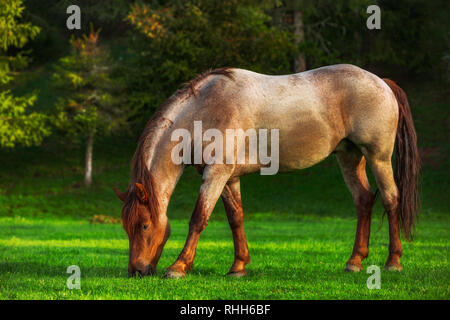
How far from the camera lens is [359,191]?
9.51m

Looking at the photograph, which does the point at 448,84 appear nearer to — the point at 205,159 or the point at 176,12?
the point at 176,12

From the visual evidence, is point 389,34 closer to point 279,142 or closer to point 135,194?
point 279,142

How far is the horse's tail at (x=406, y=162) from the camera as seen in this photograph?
930 cm

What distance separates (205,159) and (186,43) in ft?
71.9

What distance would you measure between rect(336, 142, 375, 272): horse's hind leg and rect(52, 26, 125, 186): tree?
22277 millimetres

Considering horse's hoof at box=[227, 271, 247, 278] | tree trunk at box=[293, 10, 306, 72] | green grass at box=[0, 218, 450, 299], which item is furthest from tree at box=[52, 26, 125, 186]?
horse's hoof at box=[227, 271, 247, 278]

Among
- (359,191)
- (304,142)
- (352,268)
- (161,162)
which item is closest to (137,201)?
(161,162)

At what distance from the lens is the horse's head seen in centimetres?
803

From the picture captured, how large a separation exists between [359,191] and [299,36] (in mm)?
25174

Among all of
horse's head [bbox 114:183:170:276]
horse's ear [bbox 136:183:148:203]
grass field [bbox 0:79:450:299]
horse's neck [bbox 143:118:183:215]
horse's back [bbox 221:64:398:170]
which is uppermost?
horse's back [bbox 221:64:398:170]

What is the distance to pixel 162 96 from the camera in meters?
30.1

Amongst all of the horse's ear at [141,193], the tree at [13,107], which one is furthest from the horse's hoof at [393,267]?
the tree at [13,107]

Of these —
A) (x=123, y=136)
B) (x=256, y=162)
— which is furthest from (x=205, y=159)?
(x=123, y=136)

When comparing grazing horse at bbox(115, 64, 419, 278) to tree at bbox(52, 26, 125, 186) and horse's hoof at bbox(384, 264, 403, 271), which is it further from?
tree at bbox(52, 26, 125, 186)
